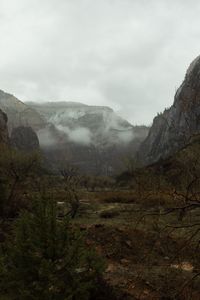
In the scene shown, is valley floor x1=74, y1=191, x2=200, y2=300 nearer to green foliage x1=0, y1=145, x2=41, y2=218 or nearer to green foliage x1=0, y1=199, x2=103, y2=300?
green foliage x1=0, y1=199, x2=103, y2=300

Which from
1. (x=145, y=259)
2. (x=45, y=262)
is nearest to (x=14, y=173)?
(x=145, y=259)

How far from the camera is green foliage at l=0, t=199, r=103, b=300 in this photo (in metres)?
13.2

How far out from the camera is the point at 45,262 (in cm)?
1309

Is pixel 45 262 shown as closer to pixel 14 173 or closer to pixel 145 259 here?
pixel 145 259

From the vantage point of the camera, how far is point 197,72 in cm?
14662

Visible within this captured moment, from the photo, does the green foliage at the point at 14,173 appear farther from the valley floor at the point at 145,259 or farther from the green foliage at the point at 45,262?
the green foliage at the point at 45,262

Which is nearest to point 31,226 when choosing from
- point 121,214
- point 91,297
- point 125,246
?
point 91,297

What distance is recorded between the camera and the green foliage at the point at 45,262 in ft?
43.4

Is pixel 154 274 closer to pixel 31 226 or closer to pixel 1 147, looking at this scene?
pixel 31 226

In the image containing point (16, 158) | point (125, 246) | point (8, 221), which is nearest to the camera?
point (125, 246)

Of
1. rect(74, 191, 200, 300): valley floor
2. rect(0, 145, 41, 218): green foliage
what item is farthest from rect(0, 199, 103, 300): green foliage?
rect(0, 145, 41, 218): green foliage

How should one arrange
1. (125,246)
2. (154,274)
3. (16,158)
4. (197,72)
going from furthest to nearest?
(197,72) → (16,158) → (125,246) → (154,274)

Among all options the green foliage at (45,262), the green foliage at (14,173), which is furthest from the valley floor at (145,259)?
the green foliage at (14,173)

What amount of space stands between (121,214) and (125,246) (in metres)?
13.5
